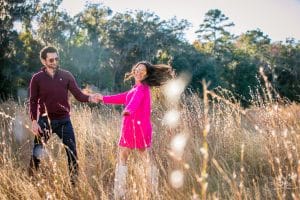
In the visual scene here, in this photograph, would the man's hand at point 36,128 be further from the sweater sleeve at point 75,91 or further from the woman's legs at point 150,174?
the woman's legs at point 150,174

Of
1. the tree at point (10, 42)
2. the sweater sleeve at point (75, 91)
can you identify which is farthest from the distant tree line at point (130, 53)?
the sweater sleeve at point (75, 91)

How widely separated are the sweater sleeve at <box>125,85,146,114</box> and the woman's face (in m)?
0.16

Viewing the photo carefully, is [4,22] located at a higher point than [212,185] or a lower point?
higher

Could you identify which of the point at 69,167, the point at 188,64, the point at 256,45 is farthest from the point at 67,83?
the point at 256,45

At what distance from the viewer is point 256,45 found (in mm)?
48188

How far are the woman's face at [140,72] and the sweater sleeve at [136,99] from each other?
16 centimetres

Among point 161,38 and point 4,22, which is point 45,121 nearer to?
point 4,22

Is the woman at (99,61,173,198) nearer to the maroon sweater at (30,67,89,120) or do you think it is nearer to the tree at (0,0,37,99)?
the maroon sweater at (30,67,89,120)

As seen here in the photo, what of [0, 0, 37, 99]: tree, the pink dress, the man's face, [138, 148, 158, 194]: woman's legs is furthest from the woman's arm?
[0, 0, 37, 99]: tree

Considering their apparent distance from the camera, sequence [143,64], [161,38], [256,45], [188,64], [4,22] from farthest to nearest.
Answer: [256,45] → [161,38] → [188,64] → [4,22] → [143,64]

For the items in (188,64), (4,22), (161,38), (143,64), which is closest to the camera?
(143,64)

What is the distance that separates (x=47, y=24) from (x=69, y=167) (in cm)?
2901

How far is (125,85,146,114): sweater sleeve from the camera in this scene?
12.5 ft

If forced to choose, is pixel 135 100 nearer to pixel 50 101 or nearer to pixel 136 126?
pixel 136 126
